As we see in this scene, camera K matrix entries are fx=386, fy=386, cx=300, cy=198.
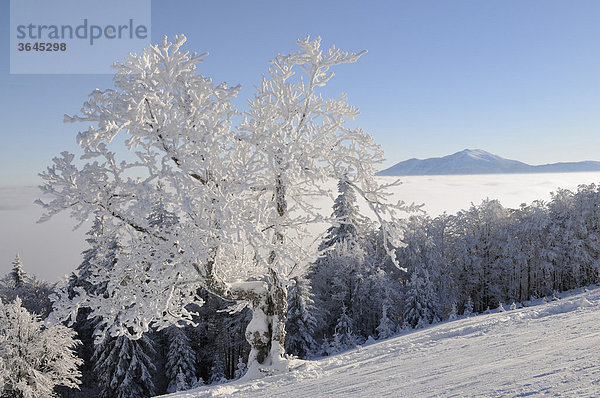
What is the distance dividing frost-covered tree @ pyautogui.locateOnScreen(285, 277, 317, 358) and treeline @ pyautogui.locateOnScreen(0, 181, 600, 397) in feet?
0.26

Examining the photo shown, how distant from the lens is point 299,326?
29531 millimetres

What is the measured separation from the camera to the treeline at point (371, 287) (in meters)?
29.5

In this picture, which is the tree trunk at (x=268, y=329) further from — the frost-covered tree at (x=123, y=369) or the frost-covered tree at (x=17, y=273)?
the frost-covered tree at (x=17, y=273)

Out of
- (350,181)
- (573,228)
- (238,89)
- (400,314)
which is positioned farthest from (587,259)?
(238,89)

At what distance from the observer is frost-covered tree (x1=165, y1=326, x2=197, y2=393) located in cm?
2942

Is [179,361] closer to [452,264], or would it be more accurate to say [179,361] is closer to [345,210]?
[345,210]

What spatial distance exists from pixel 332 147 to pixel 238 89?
9.68ft

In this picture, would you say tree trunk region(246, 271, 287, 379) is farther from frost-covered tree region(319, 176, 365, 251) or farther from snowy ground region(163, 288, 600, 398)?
frost-covered tree region(319, 176, 365, 251)

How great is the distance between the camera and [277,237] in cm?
973

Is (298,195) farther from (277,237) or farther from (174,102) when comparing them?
(174,102)

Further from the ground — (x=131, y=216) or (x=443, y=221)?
(x=131, y=216)

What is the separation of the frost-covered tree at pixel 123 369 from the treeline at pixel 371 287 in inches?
3.2

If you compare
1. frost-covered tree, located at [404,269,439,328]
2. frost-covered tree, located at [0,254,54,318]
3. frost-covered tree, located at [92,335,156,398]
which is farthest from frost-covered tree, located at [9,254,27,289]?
frost-covered tree, located at [404,269,439,328]

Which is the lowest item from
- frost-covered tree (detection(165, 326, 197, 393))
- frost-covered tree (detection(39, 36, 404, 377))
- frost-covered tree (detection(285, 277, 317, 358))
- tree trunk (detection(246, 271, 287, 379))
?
frost-covered tree (detection(165, 326, 197, 393))
